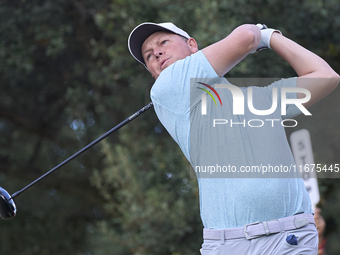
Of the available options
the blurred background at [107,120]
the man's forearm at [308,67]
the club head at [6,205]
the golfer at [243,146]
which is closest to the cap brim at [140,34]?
the golfer at [243,146]

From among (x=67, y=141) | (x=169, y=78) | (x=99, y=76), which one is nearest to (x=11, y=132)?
(x=67, y=141)

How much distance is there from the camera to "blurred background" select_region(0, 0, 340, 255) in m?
7.14

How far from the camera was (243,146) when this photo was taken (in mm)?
2266

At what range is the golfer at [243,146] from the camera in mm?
2203

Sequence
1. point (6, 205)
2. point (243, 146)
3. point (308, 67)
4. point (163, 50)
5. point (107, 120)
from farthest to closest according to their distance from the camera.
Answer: point (107, 120)
point (6, 205)
point (163, 50)
point (308, 67)
point (243, 146)

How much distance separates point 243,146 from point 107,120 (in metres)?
7.01

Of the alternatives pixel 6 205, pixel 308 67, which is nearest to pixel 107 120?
pixel 6 205

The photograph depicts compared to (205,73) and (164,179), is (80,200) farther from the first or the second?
(205,73)

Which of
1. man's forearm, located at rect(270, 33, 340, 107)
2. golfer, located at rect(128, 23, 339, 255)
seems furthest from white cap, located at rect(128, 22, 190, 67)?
man's forearm, located at rect(270, 33, 340, 107)

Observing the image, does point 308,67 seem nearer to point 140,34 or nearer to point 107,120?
point 140,34

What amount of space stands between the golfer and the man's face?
289 mm

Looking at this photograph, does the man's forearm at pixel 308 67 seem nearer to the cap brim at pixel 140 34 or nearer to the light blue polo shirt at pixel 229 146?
the light blue polo shirt at pixel 229 146

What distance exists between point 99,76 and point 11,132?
2668mm

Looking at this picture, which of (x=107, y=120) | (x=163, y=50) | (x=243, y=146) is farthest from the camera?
(x=107, y=120)
